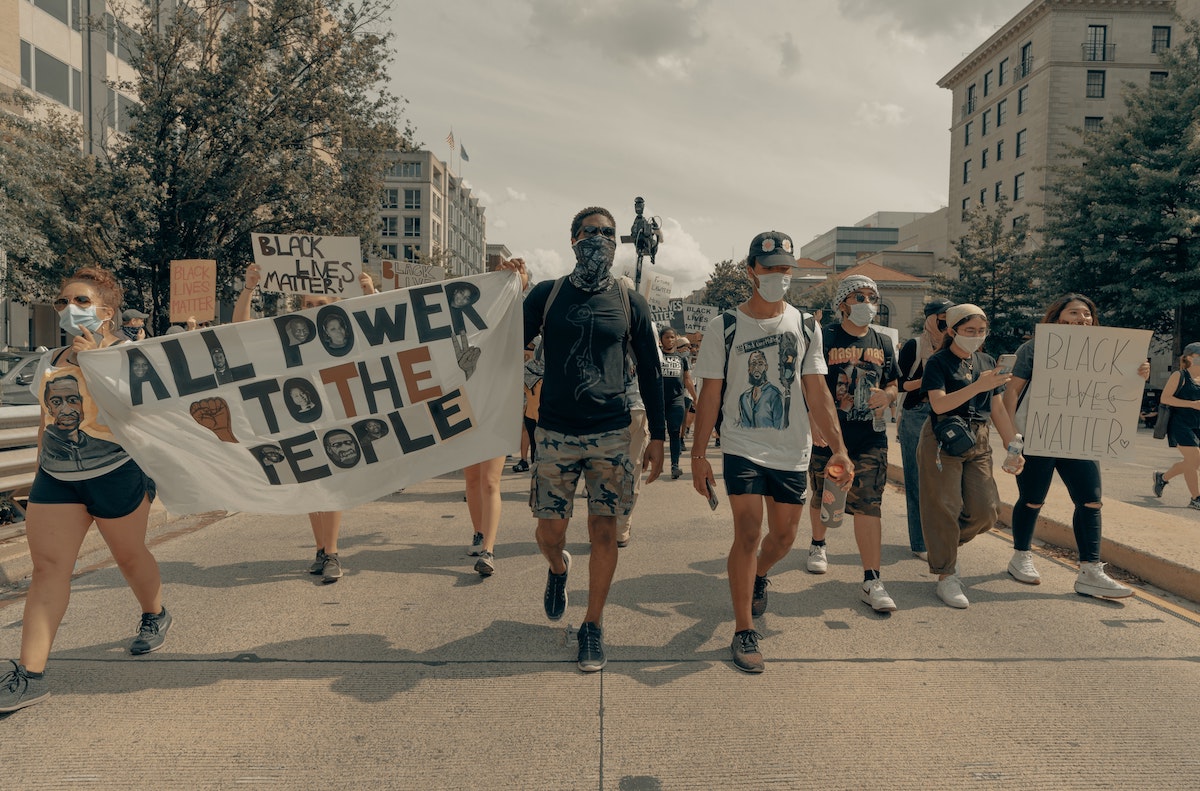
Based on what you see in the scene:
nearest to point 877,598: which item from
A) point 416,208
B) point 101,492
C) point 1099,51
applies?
point 101,492

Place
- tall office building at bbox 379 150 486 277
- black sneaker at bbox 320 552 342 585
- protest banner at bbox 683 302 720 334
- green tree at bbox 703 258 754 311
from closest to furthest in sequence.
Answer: black sneaker at bbox 320 552 342 585, protest banner at bbox 683 302 720 334, green tree at bbox 703 258 754 311, tall office building at bbox 379 150 486 277

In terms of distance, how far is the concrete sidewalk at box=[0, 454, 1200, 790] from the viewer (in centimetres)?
299

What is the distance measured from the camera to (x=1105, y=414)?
5.35 metres

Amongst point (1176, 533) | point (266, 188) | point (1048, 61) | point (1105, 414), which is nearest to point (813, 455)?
point (1105, 414)

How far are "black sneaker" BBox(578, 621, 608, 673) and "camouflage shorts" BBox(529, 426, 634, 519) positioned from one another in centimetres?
59

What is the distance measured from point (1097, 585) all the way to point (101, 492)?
585 centimetres

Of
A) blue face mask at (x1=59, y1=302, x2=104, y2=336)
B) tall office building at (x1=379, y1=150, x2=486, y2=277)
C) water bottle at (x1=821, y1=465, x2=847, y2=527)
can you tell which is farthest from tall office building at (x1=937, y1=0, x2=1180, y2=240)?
tall office building at (x1=379, y1=150, x2=486, y2=277)

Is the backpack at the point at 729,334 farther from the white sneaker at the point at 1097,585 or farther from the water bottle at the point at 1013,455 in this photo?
the white sneaker at the point at 1097,585

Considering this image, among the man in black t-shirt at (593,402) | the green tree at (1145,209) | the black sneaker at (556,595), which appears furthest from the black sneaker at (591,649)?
the green tree at (1145,209)

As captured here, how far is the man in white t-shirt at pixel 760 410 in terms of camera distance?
13.3 feet

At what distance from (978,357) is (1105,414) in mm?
962

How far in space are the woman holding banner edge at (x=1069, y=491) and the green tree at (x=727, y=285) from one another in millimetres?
57676

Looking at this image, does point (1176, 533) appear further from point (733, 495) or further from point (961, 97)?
point (961, 97)

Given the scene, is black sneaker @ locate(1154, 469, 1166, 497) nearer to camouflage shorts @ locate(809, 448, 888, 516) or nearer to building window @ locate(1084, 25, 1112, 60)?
camouflage shorts @ locate(809, 448, 888, 516)
